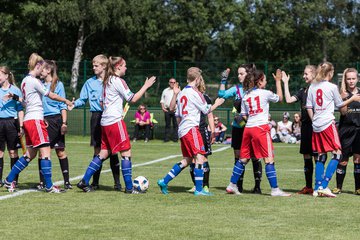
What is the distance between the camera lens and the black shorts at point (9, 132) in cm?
1248

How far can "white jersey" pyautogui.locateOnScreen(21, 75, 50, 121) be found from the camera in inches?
441

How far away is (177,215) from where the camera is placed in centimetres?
947

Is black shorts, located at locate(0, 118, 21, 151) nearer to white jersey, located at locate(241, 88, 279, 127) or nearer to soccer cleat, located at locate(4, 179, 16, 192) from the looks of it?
soccer cleat, located at locate(4, 179, 16, 192)

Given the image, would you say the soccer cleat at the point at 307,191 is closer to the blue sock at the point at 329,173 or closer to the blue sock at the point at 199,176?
the blue sock at the point at 329,173

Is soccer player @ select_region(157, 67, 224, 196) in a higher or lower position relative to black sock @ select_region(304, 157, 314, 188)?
higher

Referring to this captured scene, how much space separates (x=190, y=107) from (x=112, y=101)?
1.10 meters

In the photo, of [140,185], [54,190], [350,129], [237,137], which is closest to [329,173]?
[350,129]

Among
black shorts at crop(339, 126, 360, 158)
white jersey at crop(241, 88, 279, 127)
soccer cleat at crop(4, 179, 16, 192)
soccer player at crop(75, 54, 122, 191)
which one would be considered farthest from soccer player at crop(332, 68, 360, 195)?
soccer cleat at crop(4, 179, 16, 192)

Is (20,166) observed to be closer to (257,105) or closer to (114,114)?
(114,114)

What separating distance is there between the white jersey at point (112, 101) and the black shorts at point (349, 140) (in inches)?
127

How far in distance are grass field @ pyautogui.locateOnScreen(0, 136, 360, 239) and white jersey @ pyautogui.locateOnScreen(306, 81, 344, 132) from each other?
1065 millimetres

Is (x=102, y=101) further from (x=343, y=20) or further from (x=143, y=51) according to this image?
(x=343, y=20)

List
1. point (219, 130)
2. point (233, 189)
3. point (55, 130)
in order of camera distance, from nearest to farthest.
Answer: point (233, 189) → point (55, 130) → point (219, 130)

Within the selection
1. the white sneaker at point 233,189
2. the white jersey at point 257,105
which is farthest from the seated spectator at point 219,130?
the white jersey at point 257,105
